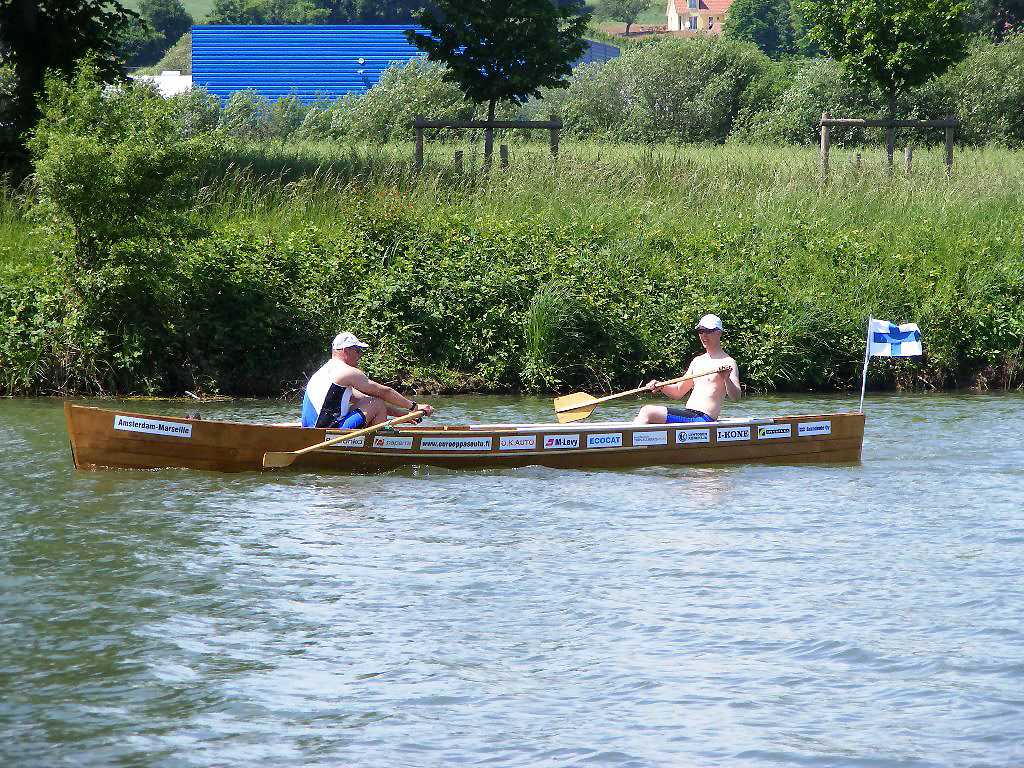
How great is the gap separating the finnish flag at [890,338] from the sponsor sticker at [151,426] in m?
7.17

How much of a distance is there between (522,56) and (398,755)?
18.7 metres

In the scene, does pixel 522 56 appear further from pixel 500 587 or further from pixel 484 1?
pixel 500 587

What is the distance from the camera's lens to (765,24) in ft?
338

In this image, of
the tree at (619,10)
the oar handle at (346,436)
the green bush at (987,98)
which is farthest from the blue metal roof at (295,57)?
the tree at (619,10)

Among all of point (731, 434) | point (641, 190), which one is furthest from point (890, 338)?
point (641, 190)

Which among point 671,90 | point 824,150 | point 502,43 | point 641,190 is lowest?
point 641,190

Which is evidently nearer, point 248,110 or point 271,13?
point 248,110

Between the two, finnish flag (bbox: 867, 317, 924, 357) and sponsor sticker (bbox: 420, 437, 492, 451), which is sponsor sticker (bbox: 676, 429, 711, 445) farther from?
finnish flag (bbox: 867, 317, 924, 357)

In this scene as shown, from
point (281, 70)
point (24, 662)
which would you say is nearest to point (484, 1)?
point (24, 662)

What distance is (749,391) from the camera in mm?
18953

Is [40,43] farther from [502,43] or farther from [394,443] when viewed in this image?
[394,443]

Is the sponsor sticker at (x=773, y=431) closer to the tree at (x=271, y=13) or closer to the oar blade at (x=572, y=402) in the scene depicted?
the oar blade at (x=572, y=402)

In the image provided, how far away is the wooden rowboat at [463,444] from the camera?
12.8 m

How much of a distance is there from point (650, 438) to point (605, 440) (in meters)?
0.45
